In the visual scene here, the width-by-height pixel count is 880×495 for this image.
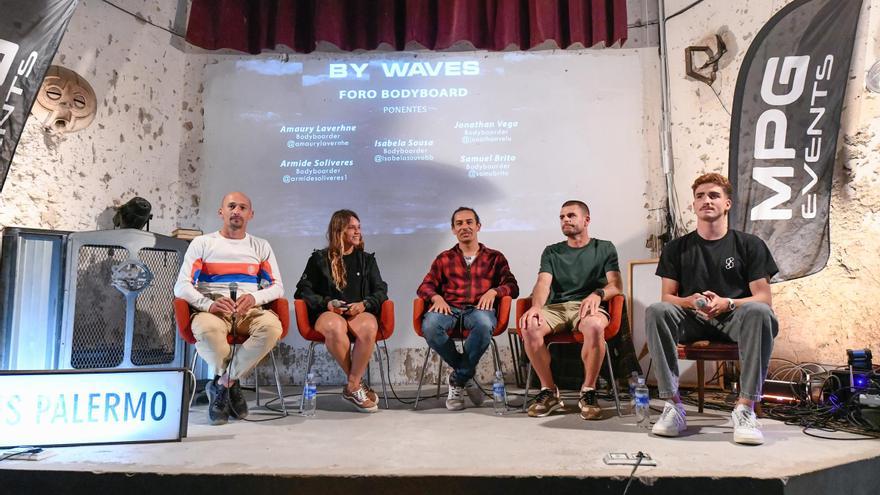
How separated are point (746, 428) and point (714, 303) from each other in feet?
1.91

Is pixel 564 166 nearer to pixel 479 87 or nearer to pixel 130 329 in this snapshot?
pixel 479 87

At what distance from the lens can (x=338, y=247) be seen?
3631 mm

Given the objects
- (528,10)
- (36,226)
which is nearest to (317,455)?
(36,226)

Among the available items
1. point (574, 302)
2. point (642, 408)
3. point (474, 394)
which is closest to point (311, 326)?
point (474, 394)

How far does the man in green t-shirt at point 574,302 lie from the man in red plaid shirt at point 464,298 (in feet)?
0.82

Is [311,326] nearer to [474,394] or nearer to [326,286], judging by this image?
[326,286]

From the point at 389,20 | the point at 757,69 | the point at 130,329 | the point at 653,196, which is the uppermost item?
the point at 389,20

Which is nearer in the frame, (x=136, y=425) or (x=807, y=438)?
(x=136, y=425)

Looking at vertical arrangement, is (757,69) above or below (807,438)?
above

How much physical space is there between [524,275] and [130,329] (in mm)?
2694

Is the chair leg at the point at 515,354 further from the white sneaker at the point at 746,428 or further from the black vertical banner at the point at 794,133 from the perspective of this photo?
the white sneaker at the point at 746,428

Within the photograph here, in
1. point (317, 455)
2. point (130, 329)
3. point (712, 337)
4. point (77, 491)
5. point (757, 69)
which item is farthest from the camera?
point (757, 69)

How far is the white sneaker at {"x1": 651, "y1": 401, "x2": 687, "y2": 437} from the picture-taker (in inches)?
97.3

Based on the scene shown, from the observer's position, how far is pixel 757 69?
381cm
